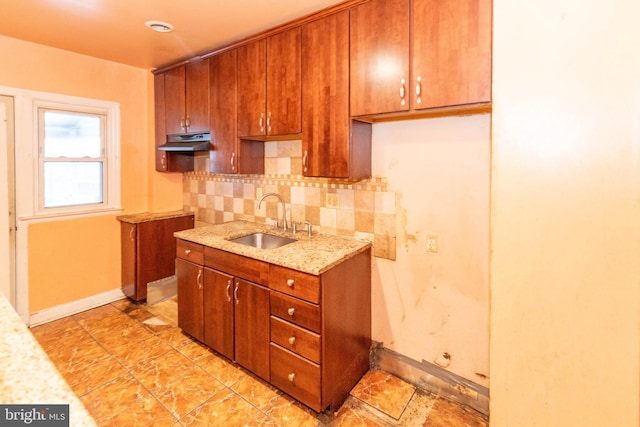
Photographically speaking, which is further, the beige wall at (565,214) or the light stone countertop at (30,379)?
the beige wall at (565,214)

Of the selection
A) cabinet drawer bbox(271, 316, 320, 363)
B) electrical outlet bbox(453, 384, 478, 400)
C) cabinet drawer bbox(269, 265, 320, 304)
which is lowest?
electrical outlet bbox(453, 384, 478, 400)

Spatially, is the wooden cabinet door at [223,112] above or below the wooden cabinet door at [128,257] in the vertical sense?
above

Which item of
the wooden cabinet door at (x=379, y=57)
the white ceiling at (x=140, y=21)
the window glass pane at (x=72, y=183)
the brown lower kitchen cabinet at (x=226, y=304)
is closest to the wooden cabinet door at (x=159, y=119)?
the white ceiling at (x=140, y=21)

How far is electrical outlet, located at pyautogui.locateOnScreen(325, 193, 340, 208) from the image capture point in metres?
2.47

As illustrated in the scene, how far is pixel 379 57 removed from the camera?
185 cm

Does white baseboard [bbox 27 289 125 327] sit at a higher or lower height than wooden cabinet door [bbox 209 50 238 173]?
lower

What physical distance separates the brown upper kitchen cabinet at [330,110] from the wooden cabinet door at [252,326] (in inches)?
34.0

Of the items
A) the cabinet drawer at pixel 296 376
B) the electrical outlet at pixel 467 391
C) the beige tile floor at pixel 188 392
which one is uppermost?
the cabinet drawer at pixel 296 376

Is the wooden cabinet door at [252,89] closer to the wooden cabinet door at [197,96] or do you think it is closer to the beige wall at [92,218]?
the wooden cabinet door at [197,96]

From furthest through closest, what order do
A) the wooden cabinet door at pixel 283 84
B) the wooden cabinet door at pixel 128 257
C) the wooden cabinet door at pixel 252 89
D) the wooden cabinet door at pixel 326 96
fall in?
the wooden cabinet door at pixel 128 257, the wooden cabinet door at pixel 252 89, the wooden cabinet door at pixel 283 84, the wooden cabinet door at pixel 326 96

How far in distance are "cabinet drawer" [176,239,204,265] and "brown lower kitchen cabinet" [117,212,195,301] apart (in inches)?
33.6

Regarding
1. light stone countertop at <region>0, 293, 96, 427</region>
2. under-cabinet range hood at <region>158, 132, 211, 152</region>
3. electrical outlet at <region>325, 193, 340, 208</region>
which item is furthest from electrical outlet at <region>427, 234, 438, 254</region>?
under-cabinet range hood at <region>158, 132, 211, 152</region>

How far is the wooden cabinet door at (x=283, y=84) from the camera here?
2246 millimetres

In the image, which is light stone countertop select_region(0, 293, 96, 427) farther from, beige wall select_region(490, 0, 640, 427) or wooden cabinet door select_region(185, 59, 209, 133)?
wooden cabinet door select_region(185, 59, 209, 133)
